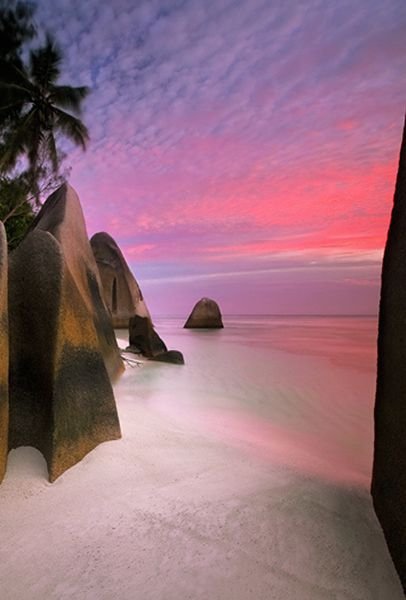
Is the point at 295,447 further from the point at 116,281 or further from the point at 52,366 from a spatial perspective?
the point at 116,281

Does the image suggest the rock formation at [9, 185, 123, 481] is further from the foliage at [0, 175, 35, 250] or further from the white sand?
the foliage at [0, 175, 35, 250]

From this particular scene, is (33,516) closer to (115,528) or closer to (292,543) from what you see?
(115,528)

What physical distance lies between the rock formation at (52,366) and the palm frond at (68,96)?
1871cm

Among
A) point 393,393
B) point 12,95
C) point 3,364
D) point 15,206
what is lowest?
point 393,393

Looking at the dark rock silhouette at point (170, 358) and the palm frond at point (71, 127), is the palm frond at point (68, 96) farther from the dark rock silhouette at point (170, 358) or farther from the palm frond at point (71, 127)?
the dark rock silhouette at point (170, 358)

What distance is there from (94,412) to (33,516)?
3.49 feet

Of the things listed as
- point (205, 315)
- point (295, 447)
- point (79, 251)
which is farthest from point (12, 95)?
point (295, 447)

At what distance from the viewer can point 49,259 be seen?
3.28 metres

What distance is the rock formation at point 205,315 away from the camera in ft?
95.4

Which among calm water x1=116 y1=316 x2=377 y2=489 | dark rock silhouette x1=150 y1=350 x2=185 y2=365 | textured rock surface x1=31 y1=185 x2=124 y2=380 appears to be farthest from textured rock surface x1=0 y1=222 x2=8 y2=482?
dark rock silhouette x1=150 y1=350 x2=185 y2=365

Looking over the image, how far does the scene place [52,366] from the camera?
116 inches

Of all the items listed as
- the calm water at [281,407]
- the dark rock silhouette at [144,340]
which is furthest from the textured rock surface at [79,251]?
the dark rock silhouette at [144,340]

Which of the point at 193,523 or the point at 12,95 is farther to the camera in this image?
the point at 12,95

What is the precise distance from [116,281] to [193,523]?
1866 centimetres
